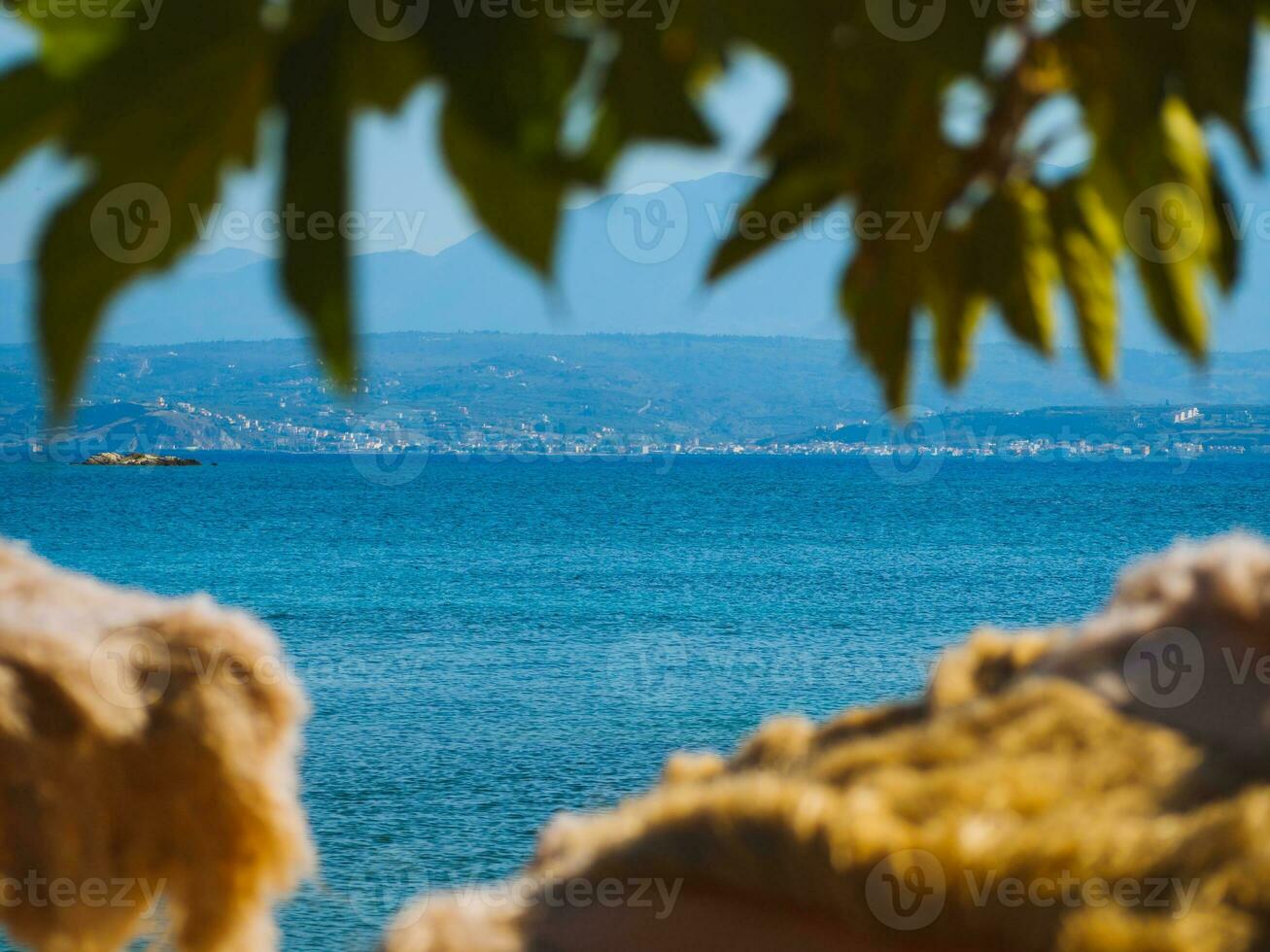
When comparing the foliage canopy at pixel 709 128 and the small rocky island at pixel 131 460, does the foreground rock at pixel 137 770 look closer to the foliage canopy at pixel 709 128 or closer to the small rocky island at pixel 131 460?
the foliage canopy at pixel 709 128

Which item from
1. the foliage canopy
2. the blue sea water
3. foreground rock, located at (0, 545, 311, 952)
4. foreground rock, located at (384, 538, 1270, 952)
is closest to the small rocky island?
the blue sea water

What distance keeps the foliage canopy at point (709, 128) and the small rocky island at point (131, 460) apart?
143 metres

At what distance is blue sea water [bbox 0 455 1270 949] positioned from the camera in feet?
86.3

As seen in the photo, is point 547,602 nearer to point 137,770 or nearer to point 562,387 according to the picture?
point 137,770

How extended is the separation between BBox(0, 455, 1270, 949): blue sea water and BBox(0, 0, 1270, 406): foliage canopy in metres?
0.81

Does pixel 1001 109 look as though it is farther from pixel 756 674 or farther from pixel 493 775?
pixel 756 674

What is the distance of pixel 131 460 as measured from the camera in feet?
451

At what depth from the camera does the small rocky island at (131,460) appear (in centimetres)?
13562

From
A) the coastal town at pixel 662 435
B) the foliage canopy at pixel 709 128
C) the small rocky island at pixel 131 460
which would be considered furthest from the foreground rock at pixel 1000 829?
the small rocky island at pixel 131 460

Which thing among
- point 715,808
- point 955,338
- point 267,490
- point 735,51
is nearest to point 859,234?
point 955,338

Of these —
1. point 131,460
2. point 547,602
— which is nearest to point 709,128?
point 547,602

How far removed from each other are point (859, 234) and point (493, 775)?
27665 mm

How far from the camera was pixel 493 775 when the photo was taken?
27484 mm

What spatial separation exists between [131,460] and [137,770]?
145m
